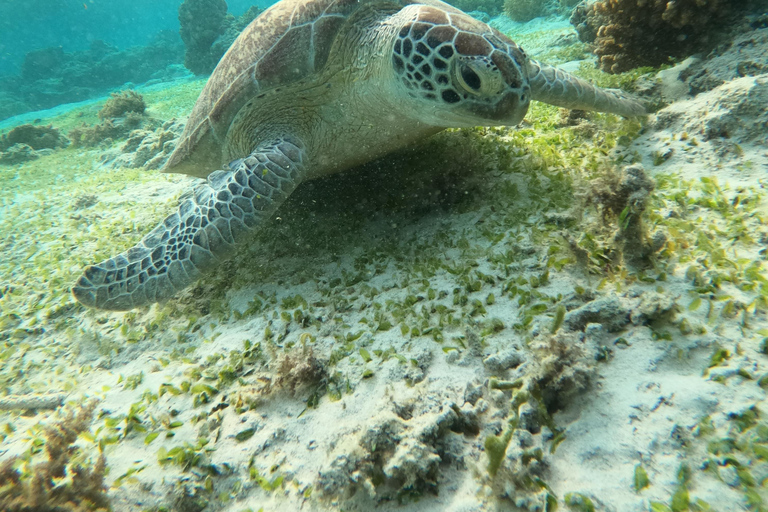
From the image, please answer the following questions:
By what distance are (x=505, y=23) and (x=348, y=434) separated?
52.7 ft

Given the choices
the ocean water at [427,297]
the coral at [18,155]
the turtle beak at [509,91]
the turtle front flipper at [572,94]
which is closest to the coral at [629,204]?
the ocean water at [427,297]

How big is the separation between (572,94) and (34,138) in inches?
639

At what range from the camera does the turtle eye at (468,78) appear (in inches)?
83.9

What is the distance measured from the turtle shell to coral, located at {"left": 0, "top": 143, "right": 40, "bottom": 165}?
11.4 meters

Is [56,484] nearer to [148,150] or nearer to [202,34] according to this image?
[148,150]

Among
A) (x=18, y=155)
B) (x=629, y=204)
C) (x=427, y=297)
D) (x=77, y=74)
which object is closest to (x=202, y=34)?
(x=77, y=74)

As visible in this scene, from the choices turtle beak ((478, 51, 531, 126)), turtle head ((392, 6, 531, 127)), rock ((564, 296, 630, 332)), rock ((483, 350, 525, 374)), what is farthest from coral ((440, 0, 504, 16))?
rock ((483, 350, 525, 374))

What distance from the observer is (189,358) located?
2219 mm

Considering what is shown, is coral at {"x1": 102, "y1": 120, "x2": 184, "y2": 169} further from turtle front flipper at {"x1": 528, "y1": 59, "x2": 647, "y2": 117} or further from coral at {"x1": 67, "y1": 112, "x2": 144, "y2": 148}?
turtle front flipper at {"x1": 528, "y1": 59, "x2": 647, "y2": 117}

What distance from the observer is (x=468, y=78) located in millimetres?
2150

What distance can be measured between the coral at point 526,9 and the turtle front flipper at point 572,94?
41.6 feet

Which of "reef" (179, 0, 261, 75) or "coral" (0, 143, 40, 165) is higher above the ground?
"reef" (179, 0, 261, 75)

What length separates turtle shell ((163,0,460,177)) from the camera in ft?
8.89

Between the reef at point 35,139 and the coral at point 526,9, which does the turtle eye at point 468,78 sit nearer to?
the coral at point 526,9
